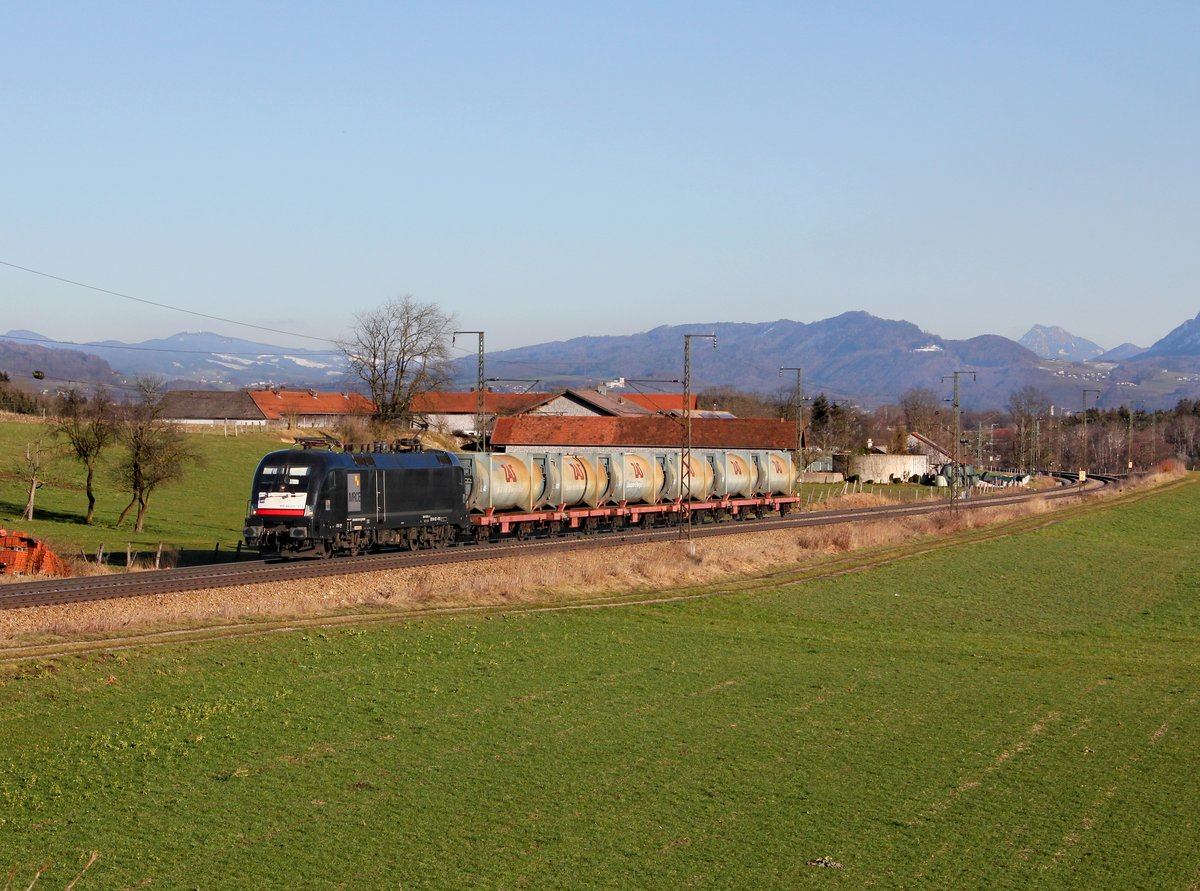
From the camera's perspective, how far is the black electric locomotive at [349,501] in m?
43.0

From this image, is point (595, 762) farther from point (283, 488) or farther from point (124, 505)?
point (124, 505)

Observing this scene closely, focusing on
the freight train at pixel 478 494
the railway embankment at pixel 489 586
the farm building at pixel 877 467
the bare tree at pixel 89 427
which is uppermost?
the bare tree at pixel 89 427

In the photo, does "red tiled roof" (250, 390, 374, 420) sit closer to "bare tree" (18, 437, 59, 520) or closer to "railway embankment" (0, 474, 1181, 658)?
"bare tree" (18, 437, 59, 520)

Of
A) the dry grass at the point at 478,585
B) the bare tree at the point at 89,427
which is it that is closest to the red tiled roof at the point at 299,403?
the bare tree at the point at 89,427

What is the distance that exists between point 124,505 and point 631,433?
40.3 m

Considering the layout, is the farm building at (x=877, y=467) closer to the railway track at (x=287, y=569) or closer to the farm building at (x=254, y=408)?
the farm building at (x=254, y=408)

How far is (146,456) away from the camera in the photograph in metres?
64.6

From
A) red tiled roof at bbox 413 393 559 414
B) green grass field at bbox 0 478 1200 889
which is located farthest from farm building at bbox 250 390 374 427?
green grass field at bbox 0 478 1200 889

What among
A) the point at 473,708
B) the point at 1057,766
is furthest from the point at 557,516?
the point at 1057,766

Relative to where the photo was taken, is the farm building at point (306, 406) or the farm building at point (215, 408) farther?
the farm building at point (215, 408)

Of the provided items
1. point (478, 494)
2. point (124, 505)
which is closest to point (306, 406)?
point (124, 505)

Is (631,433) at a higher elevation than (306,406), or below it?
below

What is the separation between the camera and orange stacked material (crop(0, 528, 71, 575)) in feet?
139

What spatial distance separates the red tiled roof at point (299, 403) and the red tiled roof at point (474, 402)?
38.0ft
